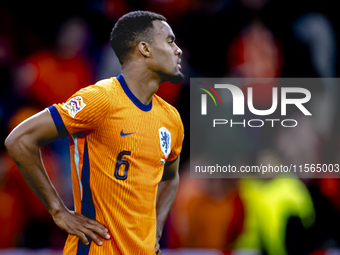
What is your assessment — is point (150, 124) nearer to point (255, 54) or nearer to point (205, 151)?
point (205, 151)

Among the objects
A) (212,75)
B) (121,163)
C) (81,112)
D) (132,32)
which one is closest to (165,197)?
(121,163)

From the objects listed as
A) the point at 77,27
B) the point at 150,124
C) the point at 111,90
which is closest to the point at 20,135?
the point at 111,90

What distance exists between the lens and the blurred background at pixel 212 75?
2820mm

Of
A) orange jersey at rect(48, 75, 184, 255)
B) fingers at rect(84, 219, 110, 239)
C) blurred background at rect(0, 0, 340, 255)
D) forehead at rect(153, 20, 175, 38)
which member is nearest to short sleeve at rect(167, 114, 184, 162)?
orange jersey at rect(48, 75, 184, 255)

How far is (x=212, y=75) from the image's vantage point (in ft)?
9.47

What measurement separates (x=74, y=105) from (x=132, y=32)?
1.48 feet

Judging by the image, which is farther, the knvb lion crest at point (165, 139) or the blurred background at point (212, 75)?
the blurred background at point (212, 75)

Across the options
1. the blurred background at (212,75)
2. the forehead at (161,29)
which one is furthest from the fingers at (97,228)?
the blurred background at (212,75)

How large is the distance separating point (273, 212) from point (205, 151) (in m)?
0.86

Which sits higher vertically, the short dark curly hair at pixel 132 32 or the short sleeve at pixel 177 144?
the short dark curly hair at pixel 132 32

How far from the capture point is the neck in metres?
1.26

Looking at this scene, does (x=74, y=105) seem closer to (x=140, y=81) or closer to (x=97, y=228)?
(x=140, y=81)

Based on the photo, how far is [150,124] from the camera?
4.12ft

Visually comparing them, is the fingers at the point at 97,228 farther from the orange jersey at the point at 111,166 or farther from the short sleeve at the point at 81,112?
the short sleeve at the point at 81,112
